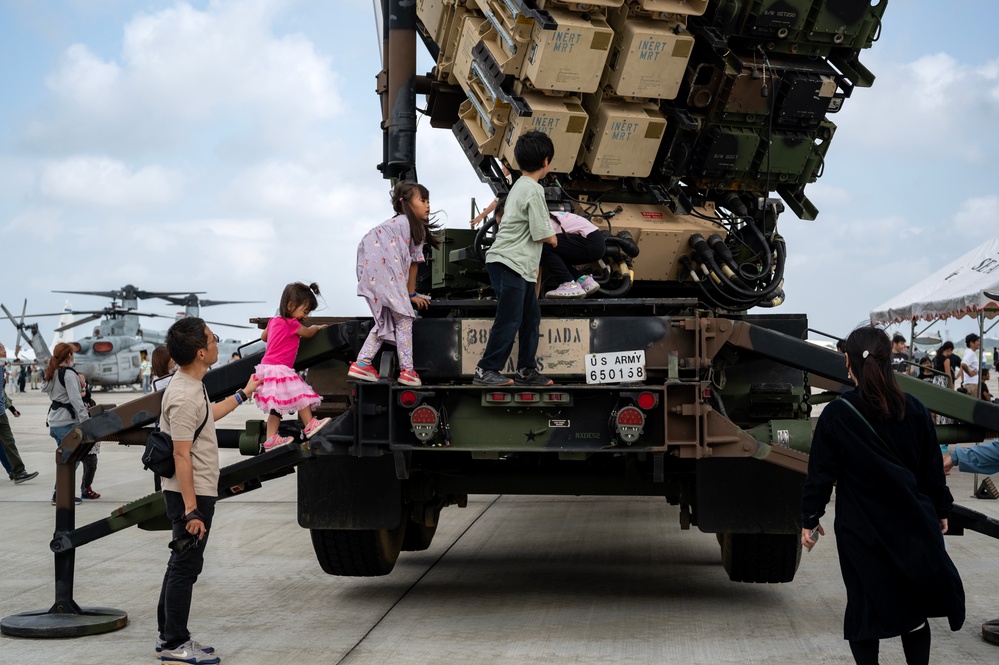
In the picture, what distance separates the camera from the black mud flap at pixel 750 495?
645 cm

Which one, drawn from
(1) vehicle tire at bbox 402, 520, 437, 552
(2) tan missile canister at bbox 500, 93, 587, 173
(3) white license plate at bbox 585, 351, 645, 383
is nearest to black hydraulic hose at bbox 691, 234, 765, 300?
(2) tan missile canister at bbox 500, 93, 587, 173

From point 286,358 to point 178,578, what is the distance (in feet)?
4.89

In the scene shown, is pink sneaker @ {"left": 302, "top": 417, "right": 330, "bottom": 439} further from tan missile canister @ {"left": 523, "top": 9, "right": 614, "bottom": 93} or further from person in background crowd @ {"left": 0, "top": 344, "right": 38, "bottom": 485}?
person in background crowd @ {"left": 0, "top": 344, "right": 38, "bottom": 485}

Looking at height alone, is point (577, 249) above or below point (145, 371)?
above

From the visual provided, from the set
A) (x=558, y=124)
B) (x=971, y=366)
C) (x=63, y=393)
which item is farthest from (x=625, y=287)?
(x=971, y=366)

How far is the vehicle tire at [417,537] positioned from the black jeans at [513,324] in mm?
2493

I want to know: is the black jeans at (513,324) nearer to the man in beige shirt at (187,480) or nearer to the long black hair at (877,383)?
the man in beige shirt at (187,480)

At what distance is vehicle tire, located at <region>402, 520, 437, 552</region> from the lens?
8383 mm

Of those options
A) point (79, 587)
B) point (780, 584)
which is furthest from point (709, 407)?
point (79, 587)

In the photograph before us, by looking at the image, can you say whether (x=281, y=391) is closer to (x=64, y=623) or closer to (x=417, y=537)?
(x=64, y=623)

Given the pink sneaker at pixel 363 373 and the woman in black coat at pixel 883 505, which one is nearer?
the woman in black coat at pixel 883 505

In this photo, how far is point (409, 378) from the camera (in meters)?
6.15

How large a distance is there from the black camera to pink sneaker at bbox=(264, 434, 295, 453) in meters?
1.21

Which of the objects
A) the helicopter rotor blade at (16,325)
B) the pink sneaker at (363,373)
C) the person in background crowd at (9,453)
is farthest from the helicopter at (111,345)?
the pink sneaker at (363,373)
